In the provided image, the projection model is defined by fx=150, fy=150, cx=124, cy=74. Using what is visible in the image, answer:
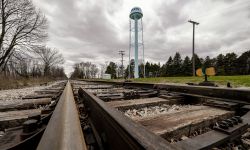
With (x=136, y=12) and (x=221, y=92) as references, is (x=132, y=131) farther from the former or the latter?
(x=136, y=12)

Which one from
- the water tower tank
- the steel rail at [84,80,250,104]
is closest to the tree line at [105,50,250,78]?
the water tower tank

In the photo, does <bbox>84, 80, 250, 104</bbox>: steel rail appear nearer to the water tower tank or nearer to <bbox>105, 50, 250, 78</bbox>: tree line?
the water tower tank

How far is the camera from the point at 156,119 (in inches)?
48.0

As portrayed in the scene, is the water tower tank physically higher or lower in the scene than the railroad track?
higher

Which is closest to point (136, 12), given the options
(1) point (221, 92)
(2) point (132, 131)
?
(1) point (221, 92)

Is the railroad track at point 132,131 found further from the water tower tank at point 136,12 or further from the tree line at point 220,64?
the tree line at point 220,64

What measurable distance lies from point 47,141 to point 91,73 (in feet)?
376

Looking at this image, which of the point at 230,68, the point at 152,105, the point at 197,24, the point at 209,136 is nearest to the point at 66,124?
the point at 209,136

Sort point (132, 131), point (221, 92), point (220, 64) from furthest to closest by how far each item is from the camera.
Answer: point (220, 64)
point (221, 92)
point (132, 131)

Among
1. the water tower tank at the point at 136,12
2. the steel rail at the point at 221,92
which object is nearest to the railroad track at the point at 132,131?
the steel rail at the point at 221,92

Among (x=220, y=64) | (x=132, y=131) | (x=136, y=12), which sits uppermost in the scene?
(x=136, y=12)

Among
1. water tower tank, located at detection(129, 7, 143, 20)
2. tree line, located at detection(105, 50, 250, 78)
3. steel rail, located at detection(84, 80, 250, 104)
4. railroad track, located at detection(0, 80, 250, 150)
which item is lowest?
railroad track, located at detection(0, 80, 250, 150)

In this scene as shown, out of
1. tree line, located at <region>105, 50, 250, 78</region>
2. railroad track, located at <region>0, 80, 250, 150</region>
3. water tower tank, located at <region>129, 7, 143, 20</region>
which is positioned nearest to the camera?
railroad track, located at <region>0, 80, 250, 150</region>

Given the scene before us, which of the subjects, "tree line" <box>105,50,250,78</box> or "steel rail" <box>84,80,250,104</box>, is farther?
"tree line" <box>105,50,250,78</box>
